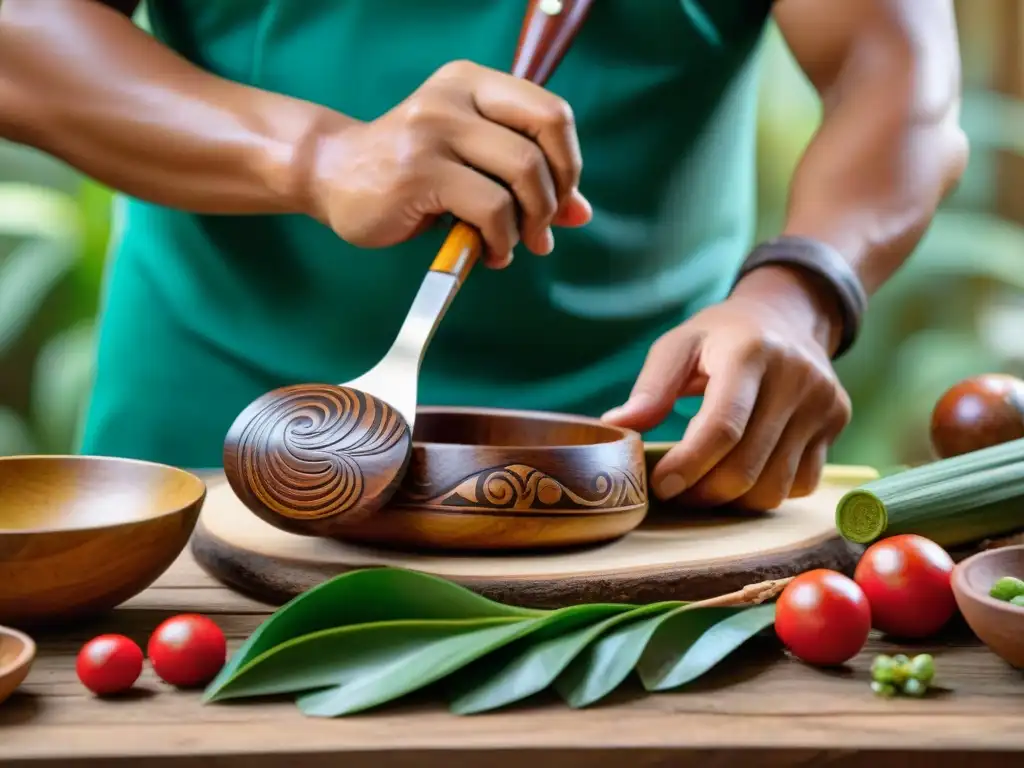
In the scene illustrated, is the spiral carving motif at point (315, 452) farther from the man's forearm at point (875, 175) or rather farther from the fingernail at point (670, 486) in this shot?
the man's forearm at point (875, 175)

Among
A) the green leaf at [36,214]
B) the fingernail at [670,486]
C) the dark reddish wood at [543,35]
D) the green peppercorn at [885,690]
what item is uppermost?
the dark reddish wood at [543,35]

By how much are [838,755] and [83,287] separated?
2.55 m

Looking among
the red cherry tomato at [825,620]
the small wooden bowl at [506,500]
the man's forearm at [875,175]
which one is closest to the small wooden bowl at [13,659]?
the small wooden bowl at [506,500]

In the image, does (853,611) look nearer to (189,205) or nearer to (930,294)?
(189,205)

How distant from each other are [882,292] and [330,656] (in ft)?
8.19

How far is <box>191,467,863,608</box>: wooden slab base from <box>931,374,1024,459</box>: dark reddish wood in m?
0.25

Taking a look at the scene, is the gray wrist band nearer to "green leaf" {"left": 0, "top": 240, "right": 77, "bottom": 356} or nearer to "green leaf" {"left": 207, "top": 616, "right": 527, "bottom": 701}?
"green leaf" {"left": 207, "top": 616, "right": 527, "bottom": 701}

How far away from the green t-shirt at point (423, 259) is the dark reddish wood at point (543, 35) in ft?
0.82

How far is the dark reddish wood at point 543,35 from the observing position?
117 cm

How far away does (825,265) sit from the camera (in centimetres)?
129

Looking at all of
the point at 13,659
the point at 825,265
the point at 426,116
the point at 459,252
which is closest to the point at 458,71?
the point at 426,116

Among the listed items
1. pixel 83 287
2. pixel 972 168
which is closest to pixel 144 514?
pixel 83 287

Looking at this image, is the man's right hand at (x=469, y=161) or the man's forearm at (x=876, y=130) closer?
the man's right hand at (x=469, y=161)

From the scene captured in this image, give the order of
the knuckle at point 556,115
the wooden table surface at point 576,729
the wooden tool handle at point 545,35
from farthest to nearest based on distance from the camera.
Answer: the wooden tool handle at point 545,35
the knuckle at point 556,115
the wooden table surface at point 576,729
